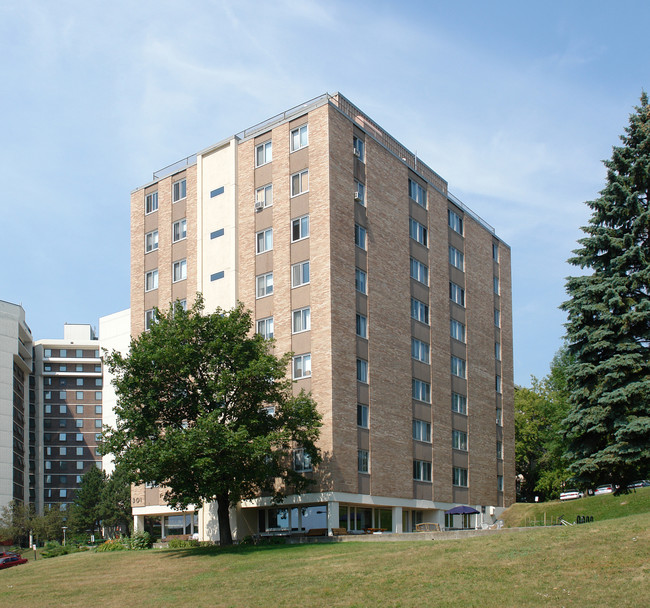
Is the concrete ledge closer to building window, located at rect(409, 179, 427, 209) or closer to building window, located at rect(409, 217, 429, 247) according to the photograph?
building window, located at rect(409, 217, 429, 247)

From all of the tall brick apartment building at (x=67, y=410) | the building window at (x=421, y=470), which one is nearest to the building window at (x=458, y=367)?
the building window at (x=421, y=470)

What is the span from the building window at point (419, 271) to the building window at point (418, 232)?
5.08 feet

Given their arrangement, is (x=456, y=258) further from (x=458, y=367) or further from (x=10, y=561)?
(x=10, y=561)

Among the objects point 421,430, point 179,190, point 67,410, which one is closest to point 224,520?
point 421,430

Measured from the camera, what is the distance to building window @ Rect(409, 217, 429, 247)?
179 ft

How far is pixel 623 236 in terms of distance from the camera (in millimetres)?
40906

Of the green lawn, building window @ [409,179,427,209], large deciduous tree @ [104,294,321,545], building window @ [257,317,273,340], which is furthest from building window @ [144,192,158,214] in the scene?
the green lawn

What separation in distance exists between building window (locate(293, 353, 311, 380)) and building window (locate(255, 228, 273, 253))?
24.2 feet

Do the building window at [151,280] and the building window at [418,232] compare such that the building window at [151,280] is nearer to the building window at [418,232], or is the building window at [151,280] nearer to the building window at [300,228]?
the building window at [300,228]

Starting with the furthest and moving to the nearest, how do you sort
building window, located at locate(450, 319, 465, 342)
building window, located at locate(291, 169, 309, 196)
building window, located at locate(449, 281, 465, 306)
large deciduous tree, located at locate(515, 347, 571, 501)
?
large deciduous tree, located at locate(515, 347, 571, 501), building window, located at locate(449, 281, 465, 306), building window, located at locate(450, 319, 465, 342), building window, located at locate(291, 169, 309, 196)

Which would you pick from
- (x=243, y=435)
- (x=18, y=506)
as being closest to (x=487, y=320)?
(x=243, y=435)

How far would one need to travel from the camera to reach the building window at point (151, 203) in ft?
189

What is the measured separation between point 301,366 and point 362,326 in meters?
4.50

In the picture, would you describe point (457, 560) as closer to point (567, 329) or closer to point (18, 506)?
point (567, 329)
